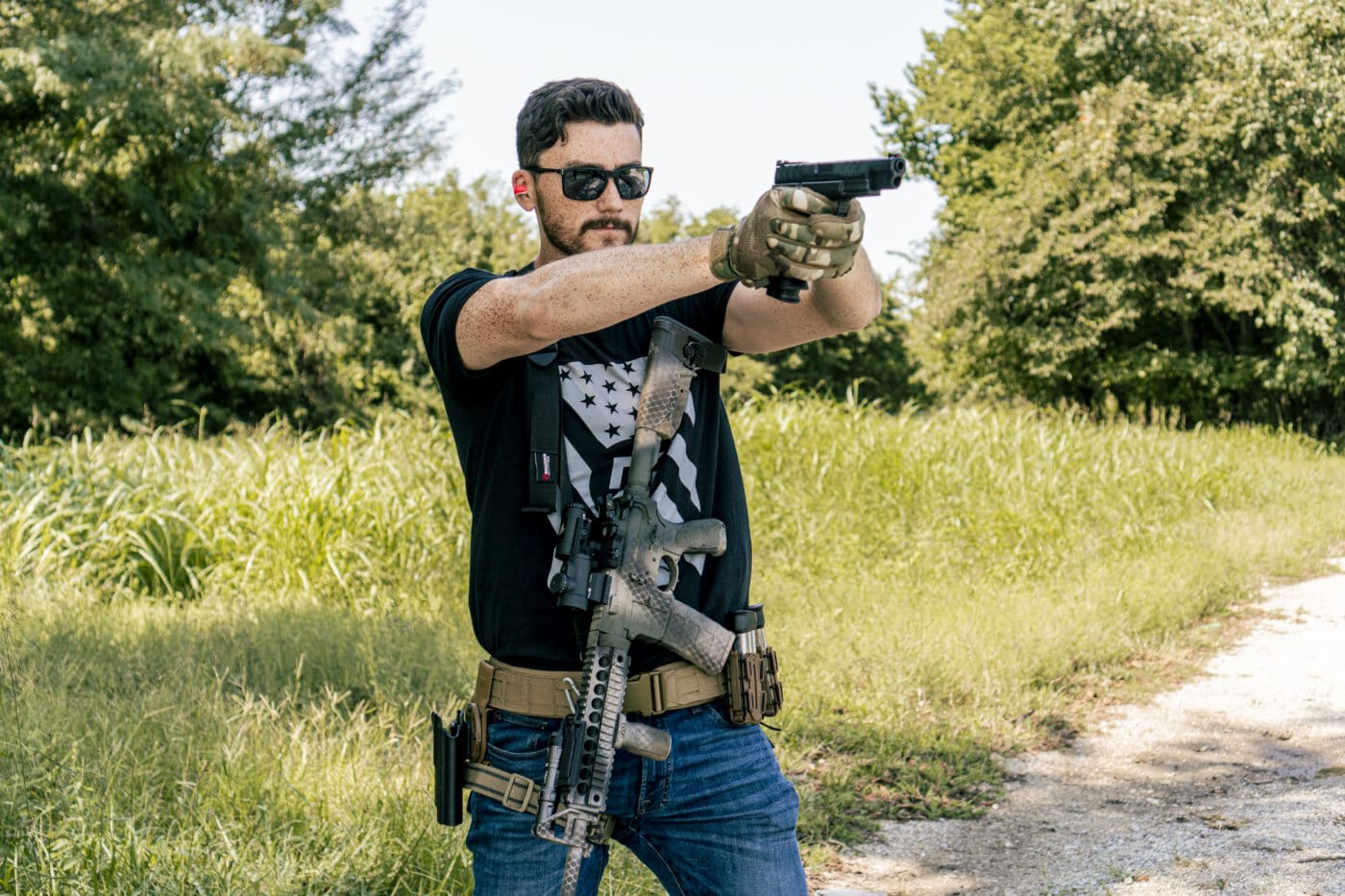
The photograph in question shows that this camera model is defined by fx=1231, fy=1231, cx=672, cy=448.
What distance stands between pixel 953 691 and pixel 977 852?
1.50 m

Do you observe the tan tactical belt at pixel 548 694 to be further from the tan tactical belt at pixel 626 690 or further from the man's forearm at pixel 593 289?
the man's forearm at pixel 593 289

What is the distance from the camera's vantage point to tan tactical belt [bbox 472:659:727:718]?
6.81ft

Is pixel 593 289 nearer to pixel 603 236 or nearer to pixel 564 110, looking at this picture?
pixel 603 236

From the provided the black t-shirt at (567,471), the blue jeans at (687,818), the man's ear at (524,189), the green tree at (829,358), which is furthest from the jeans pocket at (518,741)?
the green tree at (829,358)

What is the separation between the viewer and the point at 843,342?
1185 inches

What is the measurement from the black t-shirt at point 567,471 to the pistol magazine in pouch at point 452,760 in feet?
0.56

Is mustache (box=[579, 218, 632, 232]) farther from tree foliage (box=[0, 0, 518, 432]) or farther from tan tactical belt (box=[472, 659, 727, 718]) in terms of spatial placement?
tree foliage (box=[0, 0, 518, 432])

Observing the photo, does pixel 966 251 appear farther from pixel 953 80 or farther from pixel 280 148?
pixel 280 148

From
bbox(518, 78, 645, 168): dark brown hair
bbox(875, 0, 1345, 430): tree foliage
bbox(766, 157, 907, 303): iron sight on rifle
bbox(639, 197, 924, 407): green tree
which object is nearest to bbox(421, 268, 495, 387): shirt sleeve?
bbox(518, 78, 645, 168): dark brown hair

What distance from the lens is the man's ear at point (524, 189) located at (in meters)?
2.24

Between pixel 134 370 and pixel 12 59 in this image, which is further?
pixel 134 370

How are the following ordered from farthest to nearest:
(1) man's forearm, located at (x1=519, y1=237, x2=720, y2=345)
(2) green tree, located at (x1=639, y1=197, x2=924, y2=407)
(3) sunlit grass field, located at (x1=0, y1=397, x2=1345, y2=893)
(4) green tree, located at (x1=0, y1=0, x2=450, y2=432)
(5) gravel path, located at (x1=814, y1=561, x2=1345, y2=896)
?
1. (2) green tree, located at (x1=639, y1=197, x2=924, y2=407)
2. (4) green tree, located at (x1=0, y1=0, x2=450, y2=432)
3. (5) gravel path, located at (x1=814, y1=561, x2=1345, y2=896)
4. (3) sunlit grass field, located at (x1=0, y1=397, x2=1345, y2=893)
5. (1) man's forearm, located at (x1=519, y1=237, x2=720, y2=345)

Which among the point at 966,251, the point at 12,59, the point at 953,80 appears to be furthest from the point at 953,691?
the point at 953,80

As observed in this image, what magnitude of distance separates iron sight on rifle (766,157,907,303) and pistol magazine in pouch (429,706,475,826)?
3.28ft
